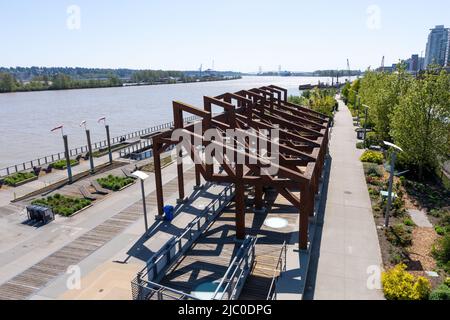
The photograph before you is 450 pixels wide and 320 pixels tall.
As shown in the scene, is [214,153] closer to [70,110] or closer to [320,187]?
[320,187]

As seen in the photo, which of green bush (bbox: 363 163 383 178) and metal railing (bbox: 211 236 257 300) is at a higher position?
metal railing (bbox: 211 236 257 300)

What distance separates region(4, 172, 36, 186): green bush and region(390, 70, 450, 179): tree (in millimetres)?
27204

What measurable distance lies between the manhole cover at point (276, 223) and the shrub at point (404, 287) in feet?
17.4

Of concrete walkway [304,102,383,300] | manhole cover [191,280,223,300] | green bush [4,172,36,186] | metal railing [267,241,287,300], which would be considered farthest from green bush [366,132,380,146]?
green bush [4,172,36,186]

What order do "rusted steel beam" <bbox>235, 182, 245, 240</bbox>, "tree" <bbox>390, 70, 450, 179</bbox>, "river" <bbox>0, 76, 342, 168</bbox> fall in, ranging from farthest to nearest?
"river" <bbox>0, 76, 342, 168</bbox> → "tree" <bbox>390, 70, 450, 179</bbox> → "rusted steel beam" <bbox>235, 182, 245, 240</bbox>

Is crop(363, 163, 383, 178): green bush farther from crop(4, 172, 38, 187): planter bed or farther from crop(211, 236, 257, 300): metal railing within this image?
crop(4, 172, 38, 187): planter bed

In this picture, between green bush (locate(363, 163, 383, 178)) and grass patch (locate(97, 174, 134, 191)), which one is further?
green bush (locate(363, 163, 383, 178))

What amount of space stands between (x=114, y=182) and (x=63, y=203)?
4.04 m

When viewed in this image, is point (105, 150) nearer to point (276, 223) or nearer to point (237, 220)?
point (276, 223)

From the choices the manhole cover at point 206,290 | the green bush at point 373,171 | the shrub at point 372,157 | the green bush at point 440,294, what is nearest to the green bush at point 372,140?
the shrub at point 372,157

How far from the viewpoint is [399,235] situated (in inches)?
623

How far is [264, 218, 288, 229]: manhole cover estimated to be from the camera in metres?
16.2

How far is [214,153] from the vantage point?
572 inches
